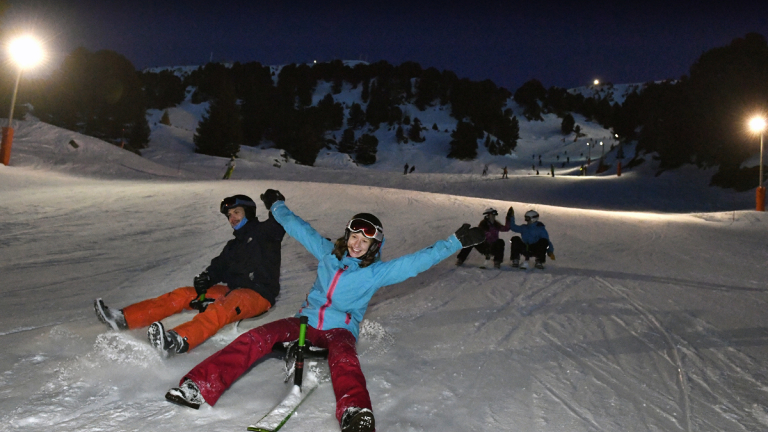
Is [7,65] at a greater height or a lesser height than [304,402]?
greater

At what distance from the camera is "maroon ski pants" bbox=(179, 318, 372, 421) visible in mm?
2779

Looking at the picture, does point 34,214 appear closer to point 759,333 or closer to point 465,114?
point 759,333

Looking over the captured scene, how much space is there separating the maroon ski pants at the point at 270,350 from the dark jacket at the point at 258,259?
840 millimetres

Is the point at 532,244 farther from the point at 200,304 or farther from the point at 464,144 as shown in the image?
the point at 464,144

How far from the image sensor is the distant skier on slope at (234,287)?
395cm

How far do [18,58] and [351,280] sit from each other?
60.2 ft

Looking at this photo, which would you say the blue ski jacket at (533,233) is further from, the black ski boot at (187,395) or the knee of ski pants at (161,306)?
the black ski boot at (187,395)

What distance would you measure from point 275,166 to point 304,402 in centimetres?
2946

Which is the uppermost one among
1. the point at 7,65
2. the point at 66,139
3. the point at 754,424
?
the point at 7,65

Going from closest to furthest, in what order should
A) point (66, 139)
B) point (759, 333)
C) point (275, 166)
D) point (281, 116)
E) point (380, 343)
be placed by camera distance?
point (380, 343), point (759, 333), point (66, 139), point (275, 166), point (281, 116)

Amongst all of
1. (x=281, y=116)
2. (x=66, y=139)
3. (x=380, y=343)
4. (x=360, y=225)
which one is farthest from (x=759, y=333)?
(x=281, y=116)

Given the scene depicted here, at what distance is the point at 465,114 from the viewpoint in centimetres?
8225

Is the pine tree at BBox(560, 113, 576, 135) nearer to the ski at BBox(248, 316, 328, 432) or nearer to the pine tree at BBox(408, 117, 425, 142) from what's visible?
the pine tree at BBox(408, 117, 425, 142)

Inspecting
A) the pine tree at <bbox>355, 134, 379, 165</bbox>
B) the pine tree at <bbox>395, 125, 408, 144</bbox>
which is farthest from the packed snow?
the pine tree at <bbox>395, 125, 408, 144</bbox>
